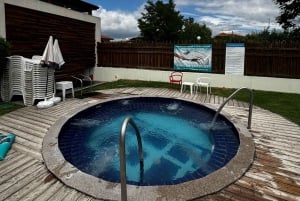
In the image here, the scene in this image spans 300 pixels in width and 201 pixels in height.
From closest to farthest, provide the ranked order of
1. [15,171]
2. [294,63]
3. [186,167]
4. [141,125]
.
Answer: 1. [15,171]
2. [186,167]
3. [141,125]
4. [294,63]

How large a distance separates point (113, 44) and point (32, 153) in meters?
9.66

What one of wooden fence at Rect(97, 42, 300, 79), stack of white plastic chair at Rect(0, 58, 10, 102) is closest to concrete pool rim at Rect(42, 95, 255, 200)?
stack of white plastic chair at Rect(0, 58, 10, 102)

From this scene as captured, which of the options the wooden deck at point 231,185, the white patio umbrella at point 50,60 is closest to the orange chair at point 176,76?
the wooden deck at point 231,185

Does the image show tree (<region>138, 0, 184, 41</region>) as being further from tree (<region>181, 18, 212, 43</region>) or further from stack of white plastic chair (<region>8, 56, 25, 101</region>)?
stack of white plastic chair (<region>8, 56, 25, 101</region>)

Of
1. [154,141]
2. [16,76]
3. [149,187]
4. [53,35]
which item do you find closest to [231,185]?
[149,187]

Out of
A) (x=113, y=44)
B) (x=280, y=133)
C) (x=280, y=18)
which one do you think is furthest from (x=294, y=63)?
(x=280, y=18)

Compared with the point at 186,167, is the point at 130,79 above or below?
above

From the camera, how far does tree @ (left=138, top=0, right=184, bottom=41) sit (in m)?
37.2

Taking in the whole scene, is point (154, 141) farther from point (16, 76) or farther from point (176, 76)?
point (176, 76)

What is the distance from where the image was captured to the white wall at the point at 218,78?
998cm

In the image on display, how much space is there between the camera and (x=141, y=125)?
22.8ft

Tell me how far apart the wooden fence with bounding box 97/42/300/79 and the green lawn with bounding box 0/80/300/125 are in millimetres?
968

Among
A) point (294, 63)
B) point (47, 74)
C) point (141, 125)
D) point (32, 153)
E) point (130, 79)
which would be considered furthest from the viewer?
point (130, 79)

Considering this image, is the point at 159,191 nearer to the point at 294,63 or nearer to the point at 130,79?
the point at 294,63
